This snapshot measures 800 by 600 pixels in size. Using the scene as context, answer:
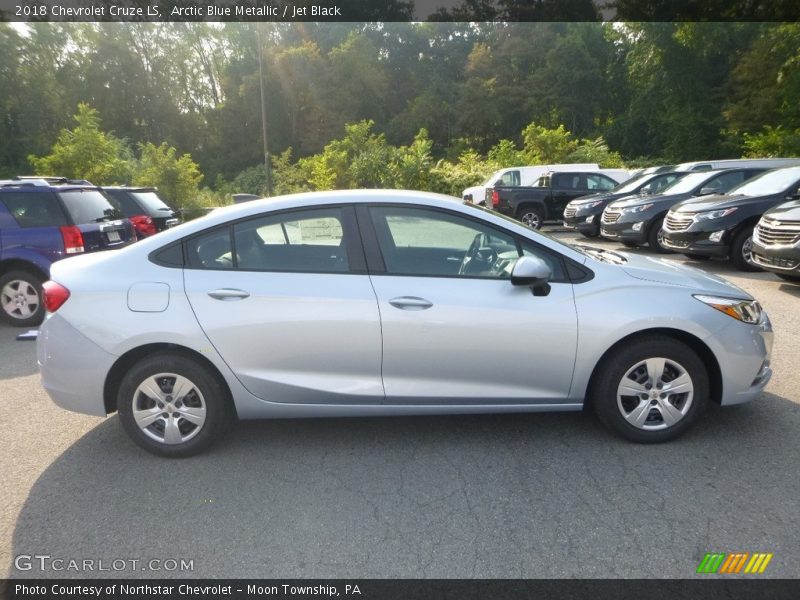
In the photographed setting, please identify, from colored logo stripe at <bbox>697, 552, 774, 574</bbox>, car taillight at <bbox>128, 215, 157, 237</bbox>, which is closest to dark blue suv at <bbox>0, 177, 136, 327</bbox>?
car taillight at <bbox>128, 215, 157, 237</bbox>

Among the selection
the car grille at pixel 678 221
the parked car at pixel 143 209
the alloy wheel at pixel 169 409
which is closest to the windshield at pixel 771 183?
the car grille at pixel 678 221

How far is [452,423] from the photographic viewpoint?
4363mm

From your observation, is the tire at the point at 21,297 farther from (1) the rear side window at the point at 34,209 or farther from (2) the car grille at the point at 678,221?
(2) the car grille at the point at 678,221

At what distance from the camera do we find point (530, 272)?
12.0 feet

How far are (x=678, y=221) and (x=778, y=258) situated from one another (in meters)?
2.69

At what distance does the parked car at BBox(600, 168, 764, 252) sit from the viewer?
12430mm

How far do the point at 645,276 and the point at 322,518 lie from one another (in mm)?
2427

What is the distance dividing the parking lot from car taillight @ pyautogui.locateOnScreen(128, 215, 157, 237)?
621 centimetres

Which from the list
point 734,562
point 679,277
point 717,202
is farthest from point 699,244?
point 734,562

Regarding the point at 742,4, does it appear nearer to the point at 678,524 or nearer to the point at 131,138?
the point at 678,524

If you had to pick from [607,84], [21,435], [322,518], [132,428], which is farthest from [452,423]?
[607,84]

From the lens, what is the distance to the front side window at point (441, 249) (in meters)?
3.90
